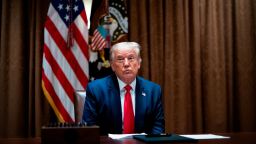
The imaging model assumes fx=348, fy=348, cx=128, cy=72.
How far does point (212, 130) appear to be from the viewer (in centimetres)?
455

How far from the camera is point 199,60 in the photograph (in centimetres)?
455

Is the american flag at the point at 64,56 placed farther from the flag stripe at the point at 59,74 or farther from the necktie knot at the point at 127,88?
the necktie knot at the point at 127,88

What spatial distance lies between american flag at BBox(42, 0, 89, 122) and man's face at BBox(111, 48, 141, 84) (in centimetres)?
118

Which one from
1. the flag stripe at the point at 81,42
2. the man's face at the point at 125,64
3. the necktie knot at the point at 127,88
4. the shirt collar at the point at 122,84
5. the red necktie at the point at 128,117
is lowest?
the red necktie at the point at 128,117

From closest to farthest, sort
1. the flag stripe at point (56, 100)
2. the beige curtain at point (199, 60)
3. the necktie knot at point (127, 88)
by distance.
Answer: the necktie knot at point (127, 88) < the flag stripe at point (56, 100) < the beige curtain at point (199, 60)

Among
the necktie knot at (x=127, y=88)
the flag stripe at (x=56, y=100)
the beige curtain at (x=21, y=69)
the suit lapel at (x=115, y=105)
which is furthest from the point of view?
the beige curtain at (x=21, y=69)

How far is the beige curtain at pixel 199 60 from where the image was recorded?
Answer: 178 inches

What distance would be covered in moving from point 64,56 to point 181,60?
5.01 feet

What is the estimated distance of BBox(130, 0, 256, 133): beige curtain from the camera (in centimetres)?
451

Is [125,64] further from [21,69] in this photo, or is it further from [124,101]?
[21,69]

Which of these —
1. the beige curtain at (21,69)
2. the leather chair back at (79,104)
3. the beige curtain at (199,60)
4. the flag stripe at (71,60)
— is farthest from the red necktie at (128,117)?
the beige curtain at (21,69)

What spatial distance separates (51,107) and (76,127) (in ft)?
8.93

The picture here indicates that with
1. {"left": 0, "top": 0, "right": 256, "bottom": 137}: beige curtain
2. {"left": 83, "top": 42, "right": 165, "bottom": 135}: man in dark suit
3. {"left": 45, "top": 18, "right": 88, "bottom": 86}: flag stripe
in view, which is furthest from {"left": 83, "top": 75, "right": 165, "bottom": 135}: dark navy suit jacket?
{"left": 0, "top": 0, "right": 256, "bottom": 137}: beige curtain

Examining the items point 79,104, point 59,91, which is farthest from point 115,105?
point 59,91
